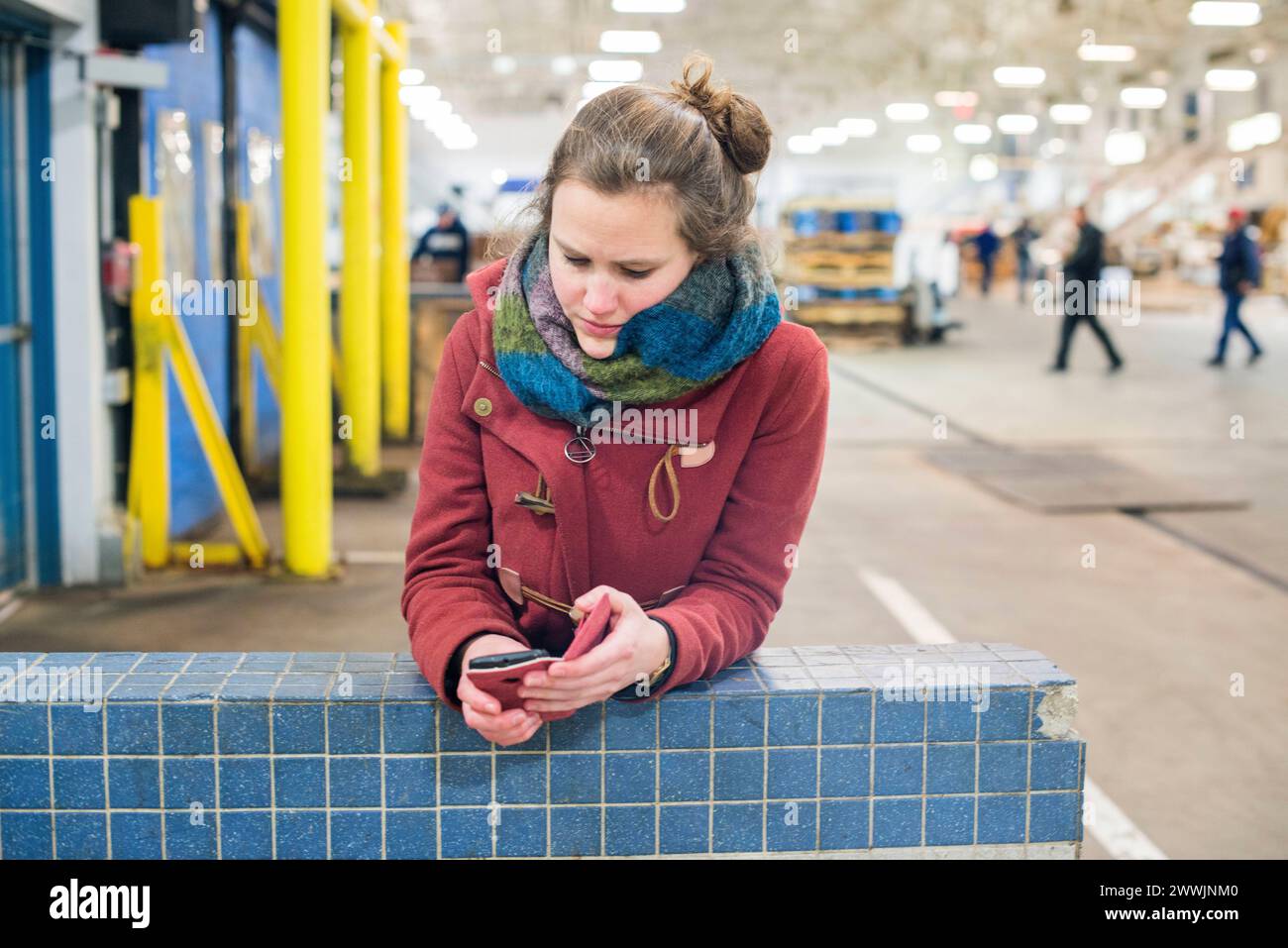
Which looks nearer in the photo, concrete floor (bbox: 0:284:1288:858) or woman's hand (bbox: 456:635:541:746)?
woman's hand (bbox: 456:635:541:746)

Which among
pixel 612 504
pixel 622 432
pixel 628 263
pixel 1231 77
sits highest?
pixel 1231 77

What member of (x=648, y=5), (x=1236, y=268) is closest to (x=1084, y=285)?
(x=1236, y=268)

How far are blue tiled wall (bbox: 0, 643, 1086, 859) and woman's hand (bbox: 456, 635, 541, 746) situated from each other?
0.14 m

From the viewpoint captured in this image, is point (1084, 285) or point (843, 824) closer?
point (843, 824)

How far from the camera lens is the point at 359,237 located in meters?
7.73

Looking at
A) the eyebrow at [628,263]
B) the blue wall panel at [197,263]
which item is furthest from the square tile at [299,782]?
the blue wall panel at [197,263]

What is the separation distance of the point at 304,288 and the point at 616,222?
4.37 metres

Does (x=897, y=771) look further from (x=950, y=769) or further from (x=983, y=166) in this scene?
(x=983, y=166)

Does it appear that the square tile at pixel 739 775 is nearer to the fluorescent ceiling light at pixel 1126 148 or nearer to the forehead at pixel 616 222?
the forehead at pixel 616 222

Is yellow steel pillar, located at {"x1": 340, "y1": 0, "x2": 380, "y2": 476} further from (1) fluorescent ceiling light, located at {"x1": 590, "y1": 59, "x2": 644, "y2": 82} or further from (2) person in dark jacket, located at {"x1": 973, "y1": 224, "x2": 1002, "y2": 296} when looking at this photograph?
(2) person in dark jacket, located at {"x1": 973, "y1": 224, "x2": 1002, "y2": 296}

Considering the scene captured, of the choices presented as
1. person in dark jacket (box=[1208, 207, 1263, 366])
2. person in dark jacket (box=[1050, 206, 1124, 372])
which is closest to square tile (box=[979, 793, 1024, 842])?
person in dark jacket (box=[1050, 206, 1124, 372])

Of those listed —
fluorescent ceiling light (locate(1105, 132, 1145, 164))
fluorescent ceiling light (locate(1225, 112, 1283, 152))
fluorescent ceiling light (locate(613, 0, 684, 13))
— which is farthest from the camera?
fluorescent ceiling light (locate(1105, 132, 1145, 164))

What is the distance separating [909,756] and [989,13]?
22.3 metres

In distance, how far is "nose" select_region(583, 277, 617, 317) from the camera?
1793 mm
